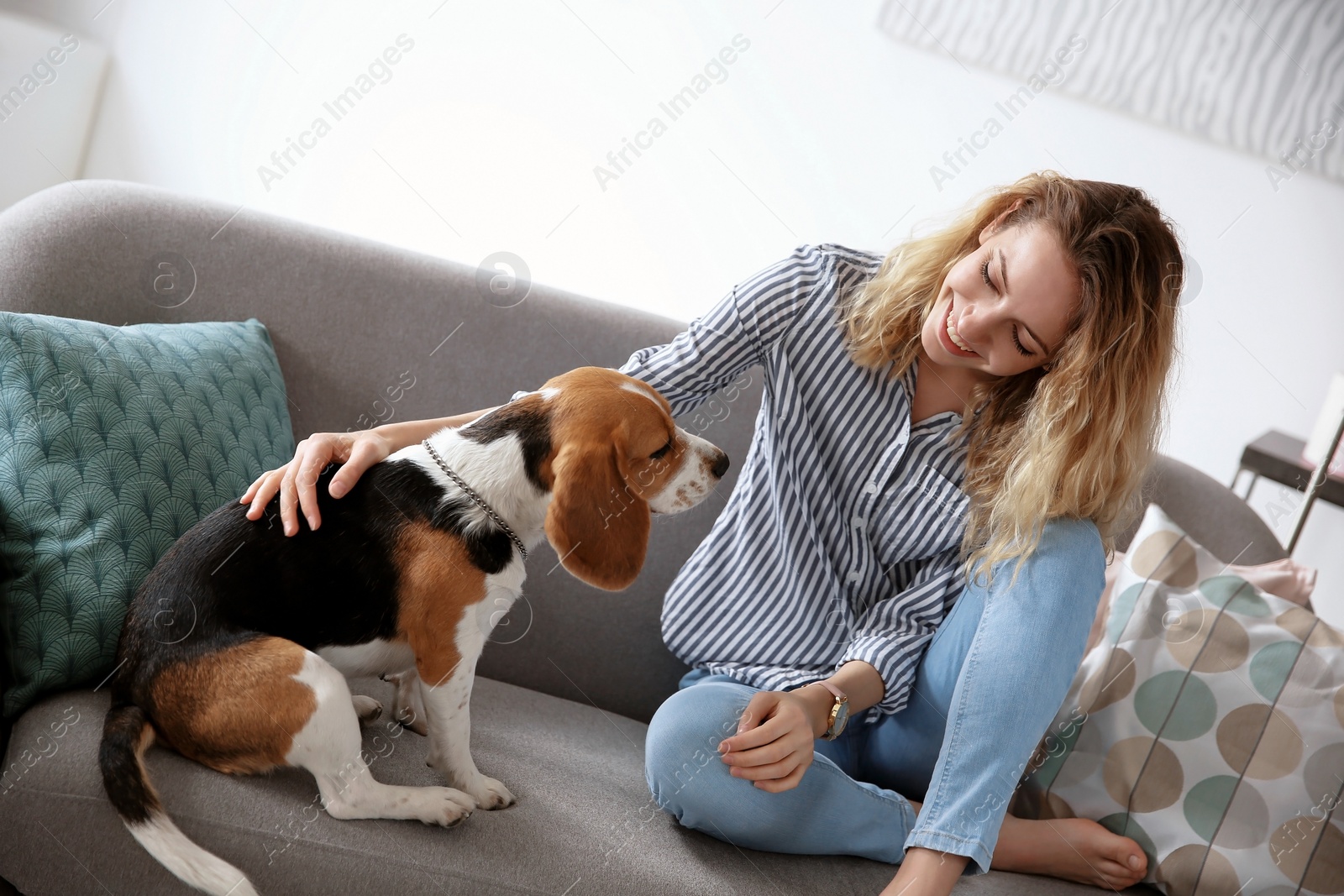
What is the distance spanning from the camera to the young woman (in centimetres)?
135

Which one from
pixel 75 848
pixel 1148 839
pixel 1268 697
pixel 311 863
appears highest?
pixel 1268 697

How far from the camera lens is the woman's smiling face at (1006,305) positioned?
1475 millimetres

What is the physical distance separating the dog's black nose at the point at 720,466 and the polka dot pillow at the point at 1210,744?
2.48 ft

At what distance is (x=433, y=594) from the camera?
1294 mm

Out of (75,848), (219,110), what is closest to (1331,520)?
(75,848)

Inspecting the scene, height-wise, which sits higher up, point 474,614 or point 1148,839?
point 1148,839

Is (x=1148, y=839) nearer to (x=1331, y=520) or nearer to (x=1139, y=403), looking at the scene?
(x=1139, y=403)

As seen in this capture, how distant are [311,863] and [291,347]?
107 cm

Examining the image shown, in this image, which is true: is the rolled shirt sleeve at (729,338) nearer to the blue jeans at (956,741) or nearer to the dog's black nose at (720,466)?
the dog's black nose at (720,466)

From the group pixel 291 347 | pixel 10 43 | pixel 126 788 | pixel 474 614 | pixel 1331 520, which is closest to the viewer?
pixel 126 788

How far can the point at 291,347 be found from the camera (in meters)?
1.88

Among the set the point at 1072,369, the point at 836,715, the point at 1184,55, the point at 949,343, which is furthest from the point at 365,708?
the point at 1184,55

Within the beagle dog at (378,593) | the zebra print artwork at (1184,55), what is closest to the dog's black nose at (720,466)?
the beagle dog at (378,593)

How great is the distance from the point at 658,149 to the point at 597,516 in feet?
6.67
